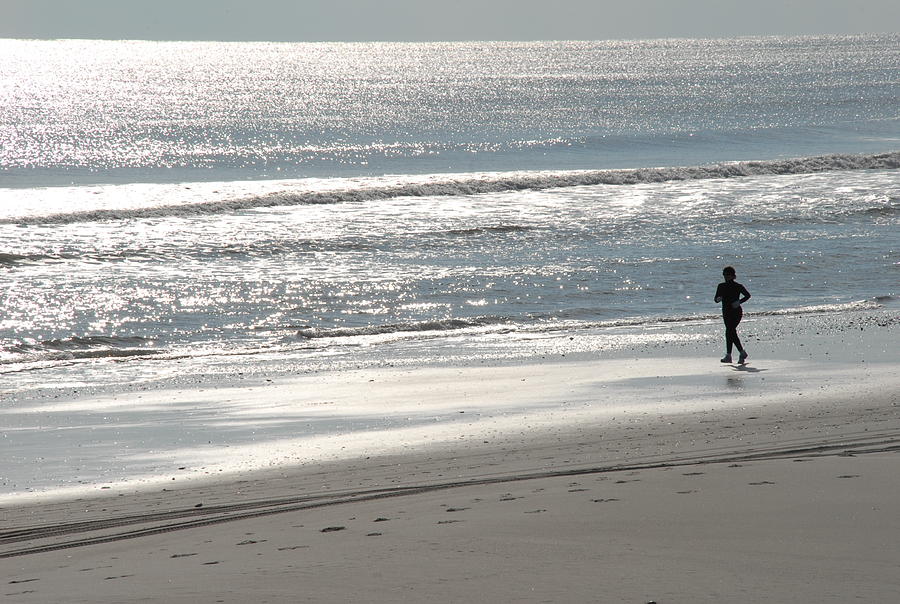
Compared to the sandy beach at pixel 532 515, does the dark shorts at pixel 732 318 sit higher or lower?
higher

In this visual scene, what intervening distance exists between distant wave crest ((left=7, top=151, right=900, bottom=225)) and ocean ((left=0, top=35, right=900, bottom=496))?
0.51ft

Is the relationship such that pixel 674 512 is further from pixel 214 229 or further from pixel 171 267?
pixel 214 229

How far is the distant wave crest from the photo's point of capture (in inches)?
1221

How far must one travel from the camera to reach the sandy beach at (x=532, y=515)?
457 centimetres

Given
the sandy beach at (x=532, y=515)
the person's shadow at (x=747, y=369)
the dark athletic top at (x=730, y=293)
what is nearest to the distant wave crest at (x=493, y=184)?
the dark athletic top at (x=730, y=293)

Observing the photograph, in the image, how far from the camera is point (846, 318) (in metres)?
15.5

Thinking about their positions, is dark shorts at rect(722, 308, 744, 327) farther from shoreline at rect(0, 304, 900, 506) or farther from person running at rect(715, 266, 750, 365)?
shoreline at rect(0, 304, 900, 506)

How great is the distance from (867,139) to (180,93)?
70.5 m

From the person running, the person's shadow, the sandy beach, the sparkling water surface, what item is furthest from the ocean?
the sandy beach

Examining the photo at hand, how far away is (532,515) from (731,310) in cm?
765

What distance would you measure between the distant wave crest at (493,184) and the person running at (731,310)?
21454mm

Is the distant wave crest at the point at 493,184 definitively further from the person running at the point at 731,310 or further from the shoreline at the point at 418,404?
the person running at the point at 731,310

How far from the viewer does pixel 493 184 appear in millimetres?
37562

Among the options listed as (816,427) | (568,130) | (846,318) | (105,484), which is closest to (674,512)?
(816,427)
